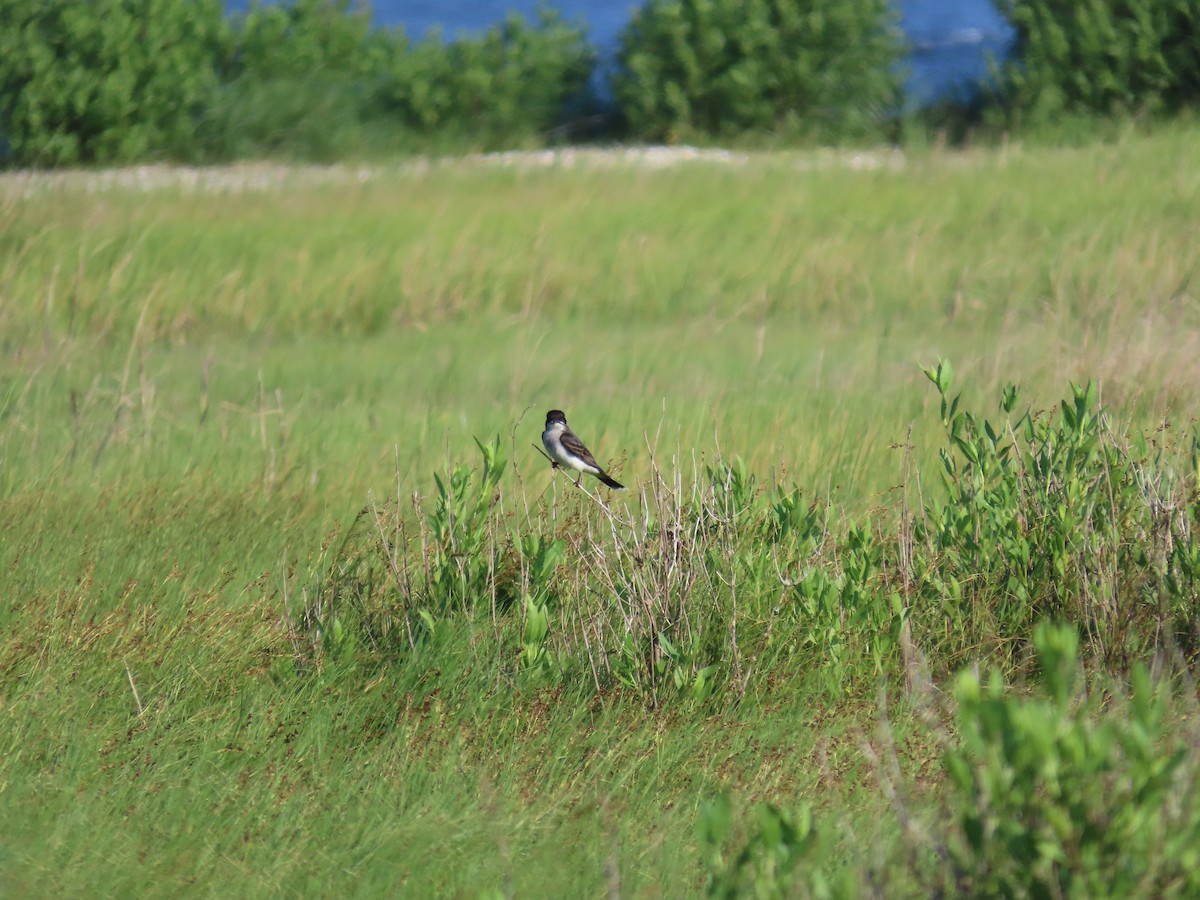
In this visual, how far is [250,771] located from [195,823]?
265 mm

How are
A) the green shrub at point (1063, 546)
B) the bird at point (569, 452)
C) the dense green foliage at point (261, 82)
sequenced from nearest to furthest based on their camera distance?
the green shrub at point (1063, 546)
the bird at point (569, 452)
the dense green foliage at point (261, 82)

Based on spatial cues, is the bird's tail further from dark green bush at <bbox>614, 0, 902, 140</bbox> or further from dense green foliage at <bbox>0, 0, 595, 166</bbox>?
dark green bush at <bbox>614, 0, 902, 140</bbox>

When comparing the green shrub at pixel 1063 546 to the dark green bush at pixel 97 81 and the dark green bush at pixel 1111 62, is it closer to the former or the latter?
the dark green bush at pixel 97 81

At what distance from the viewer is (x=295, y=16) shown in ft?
57.7

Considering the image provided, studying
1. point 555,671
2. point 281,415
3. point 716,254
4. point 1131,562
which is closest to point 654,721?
point 555,671

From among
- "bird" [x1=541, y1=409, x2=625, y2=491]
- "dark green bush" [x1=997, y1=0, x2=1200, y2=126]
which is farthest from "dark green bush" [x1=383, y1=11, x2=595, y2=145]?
"bird" [x1=541, y1=409, x2=625, y2=491]

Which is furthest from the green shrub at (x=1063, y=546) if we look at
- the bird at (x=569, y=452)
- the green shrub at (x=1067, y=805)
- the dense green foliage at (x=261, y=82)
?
the dense green foliage at (x=261, y=82)

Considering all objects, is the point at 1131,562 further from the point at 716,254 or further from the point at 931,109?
the point at 931,109

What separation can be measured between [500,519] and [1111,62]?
47.4 ft

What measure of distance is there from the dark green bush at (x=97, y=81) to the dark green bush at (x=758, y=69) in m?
5.78

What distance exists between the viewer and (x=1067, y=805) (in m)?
2.15

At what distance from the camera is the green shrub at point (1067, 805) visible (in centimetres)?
203

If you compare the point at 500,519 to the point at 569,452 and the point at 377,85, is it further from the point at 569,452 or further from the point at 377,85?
the point at 377,85

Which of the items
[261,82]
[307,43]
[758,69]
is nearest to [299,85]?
[261,82]
